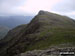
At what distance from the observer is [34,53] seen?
75.5 m

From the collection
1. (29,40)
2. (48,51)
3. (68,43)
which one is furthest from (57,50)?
(29,40)

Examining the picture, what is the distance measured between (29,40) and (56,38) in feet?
75.4

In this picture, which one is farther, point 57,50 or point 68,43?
point 68,43

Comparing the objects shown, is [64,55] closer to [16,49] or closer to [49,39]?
[49,39]

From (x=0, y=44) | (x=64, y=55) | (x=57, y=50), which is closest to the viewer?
(x=64, y=55)

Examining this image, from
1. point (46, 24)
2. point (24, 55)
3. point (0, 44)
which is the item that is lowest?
point (0, 44)

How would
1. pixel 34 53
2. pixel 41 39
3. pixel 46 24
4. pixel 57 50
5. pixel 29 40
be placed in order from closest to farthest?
pixel 57 50, pixel 34 53, pixel 41 39, pixel 29 40, pixel 46 24

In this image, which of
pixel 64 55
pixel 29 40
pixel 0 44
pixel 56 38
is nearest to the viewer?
pixel 64 55

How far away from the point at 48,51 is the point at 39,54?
3975 millimetres

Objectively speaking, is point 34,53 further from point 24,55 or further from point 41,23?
point 41,23

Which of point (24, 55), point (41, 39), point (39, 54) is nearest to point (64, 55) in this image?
point (39, 54)

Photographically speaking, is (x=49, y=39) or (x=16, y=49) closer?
(x=49, y=39)

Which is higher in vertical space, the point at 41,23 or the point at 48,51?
the point at 41,23

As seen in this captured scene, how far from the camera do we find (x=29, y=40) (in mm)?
108062
